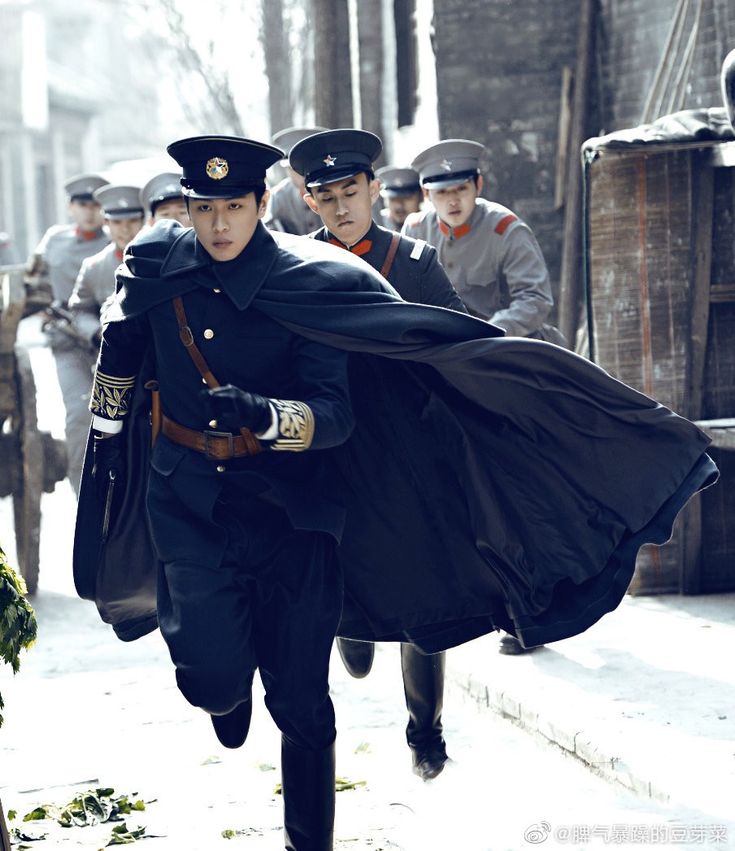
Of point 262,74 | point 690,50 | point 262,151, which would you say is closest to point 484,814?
point 262,151

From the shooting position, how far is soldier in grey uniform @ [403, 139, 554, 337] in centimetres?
755

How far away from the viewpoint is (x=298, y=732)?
4395mm

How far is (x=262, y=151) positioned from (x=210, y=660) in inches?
52.7

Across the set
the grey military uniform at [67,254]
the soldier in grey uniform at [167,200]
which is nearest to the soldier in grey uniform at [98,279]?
the soldier in grey uniform at [167,200]

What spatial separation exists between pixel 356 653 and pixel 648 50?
733 cm

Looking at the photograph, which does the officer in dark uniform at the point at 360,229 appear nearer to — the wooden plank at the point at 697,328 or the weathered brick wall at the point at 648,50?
the wooden plank at the point at 697,328

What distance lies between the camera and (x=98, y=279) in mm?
9719

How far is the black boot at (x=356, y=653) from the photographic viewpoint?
240 inches

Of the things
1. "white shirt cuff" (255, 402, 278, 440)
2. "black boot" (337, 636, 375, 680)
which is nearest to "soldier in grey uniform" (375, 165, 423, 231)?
"black boot" (337, 636, 375, 680)

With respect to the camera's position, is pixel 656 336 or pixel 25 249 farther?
pixel 25 249

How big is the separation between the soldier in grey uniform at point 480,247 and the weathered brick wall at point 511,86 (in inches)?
206

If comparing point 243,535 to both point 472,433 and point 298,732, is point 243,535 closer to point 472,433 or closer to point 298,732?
point 298,732

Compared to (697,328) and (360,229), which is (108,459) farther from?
(697,328)

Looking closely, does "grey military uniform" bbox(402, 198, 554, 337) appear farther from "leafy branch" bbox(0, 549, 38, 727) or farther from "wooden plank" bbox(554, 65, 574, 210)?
"wooden plank" bbox(554, 65, 574, 210)
